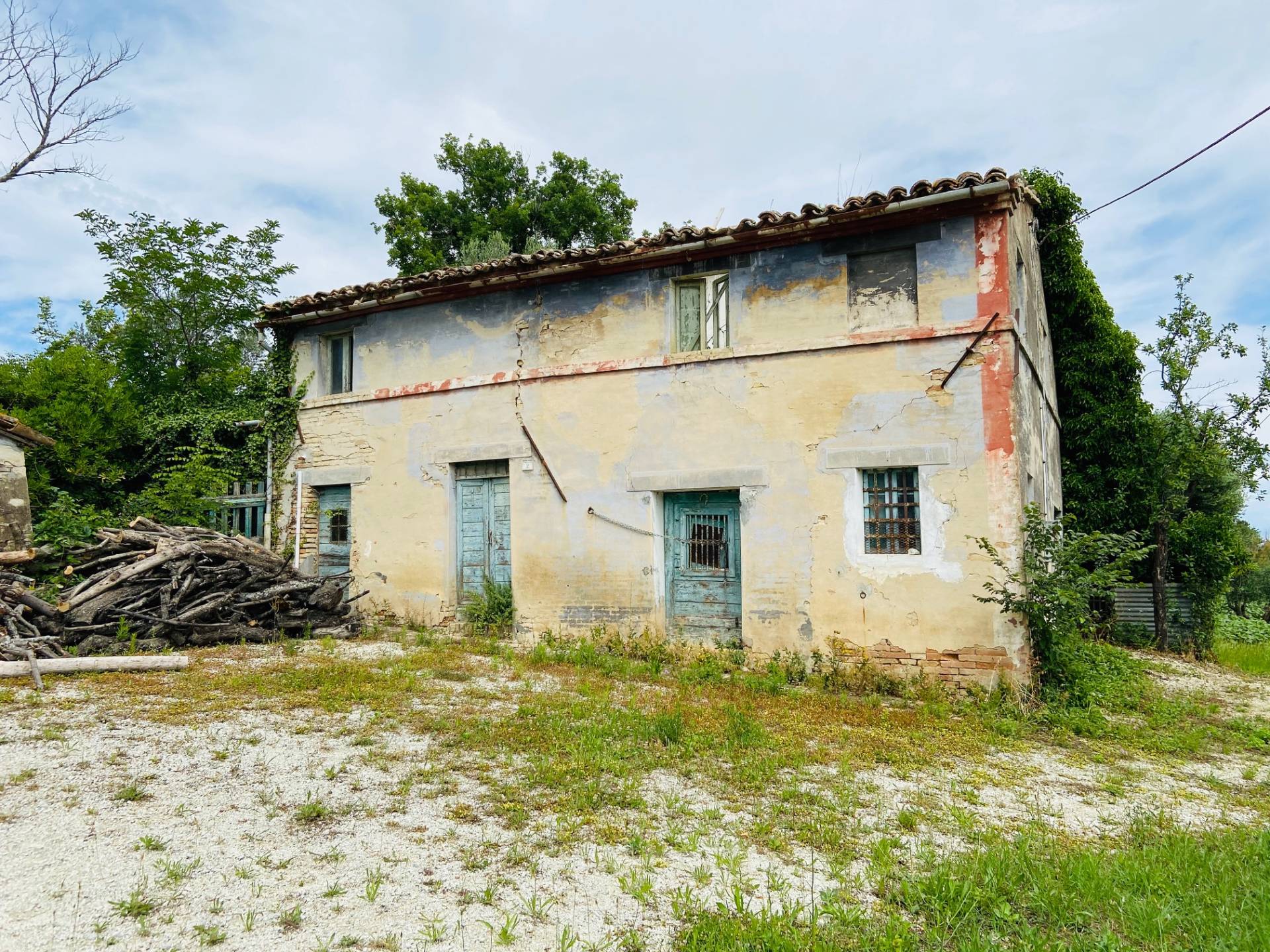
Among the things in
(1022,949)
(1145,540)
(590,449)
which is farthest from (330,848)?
(1145,540)

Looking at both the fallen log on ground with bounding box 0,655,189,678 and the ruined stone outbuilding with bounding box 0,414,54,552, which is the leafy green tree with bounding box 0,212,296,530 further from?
the fallen log on ground with bounding box 0,655,189,678

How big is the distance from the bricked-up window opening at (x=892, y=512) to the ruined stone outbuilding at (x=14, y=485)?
1019 centimetres

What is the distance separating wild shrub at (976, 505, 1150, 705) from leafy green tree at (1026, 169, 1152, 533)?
512 centimetres

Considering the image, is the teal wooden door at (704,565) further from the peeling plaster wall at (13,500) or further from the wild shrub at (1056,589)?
the peeling plaster wall at (13,500)

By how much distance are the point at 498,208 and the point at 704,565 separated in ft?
57.2

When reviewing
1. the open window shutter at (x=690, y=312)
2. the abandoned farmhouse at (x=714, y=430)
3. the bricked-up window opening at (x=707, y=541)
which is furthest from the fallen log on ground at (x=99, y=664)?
the open window shutter at (x=690, y=312)

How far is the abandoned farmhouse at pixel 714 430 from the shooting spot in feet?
25.0

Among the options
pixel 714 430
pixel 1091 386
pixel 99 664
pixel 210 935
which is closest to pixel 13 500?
pixel 99 664

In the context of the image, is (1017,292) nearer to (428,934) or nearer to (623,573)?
(623,573)

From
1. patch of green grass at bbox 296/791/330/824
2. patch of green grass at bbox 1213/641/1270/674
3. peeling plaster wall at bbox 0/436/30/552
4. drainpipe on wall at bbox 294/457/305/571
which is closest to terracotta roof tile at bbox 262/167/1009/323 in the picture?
drainpipe on wall at bbox 294/457/305/571

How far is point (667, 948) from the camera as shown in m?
2.91

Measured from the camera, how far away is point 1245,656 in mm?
10750

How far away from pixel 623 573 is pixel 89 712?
210 inches

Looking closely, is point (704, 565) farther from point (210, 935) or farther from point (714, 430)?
point (210, 935)
